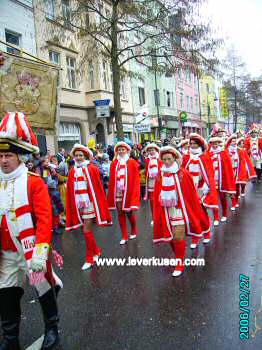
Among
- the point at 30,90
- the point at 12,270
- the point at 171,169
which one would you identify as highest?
the point at 30,90

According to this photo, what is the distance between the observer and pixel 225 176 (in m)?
7.43

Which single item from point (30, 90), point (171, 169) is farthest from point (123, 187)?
point (30, 90)

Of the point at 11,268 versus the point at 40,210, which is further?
the point at 11,268

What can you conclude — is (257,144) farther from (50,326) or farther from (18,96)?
(50,326)

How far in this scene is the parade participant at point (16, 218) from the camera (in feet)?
9.01

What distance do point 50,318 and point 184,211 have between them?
93.1 inches

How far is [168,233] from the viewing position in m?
4.74

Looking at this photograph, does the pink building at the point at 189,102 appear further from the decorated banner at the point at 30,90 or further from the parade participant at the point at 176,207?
the decorated banner at the point at 30,90

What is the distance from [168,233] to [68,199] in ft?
5.71

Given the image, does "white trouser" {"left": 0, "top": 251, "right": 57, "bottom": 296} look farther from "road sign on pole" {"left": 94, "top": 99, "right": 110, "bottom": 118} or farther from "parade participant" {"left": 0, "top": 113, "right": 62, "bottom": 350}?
"road sign on pole" {"left": 94, "top": 99, "right": 110, "bottom": 118}

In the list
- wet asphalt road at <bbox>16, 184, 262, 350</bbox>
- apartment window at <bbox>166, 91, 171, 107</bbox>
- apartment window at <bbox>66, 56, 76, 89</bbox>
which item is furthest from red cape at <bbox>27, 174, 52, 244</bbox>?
apartment window at <bbox>166, 91, 171, 107</bbox>

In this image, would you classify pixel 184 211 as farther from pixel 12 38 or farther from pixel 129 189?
pixel 12 38

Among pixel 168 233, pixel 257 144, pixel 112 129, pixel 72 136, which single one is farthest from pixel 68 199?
pixel 112 129
